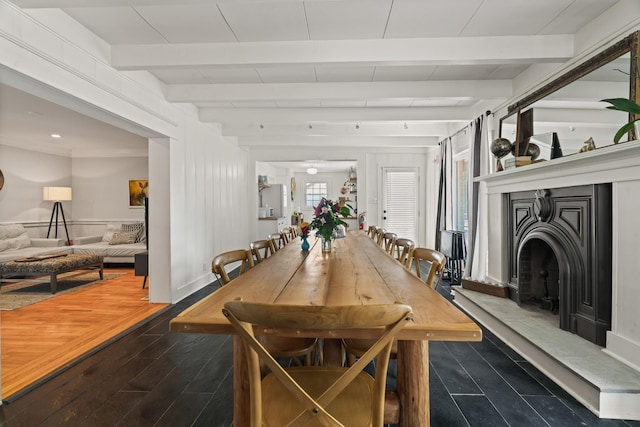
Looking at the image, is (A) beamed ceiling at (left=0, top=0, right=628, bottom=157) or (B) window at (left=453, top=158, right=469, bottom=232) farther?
(B) window at (left=453, top=158, right=469, bottom=232)

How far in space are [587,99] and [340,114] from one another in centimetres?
270

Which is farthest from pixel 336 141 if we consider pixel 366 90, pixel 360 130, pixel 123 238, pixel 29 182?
pixel 29 182

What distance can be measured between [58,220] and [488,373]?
338 inches

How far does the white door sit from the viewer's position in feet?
23.5

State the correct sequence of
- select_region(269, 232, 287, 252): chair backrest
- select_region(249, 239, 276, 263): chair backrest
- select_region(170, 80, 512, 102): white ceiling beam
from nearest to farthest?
1. select_region(249, 239, 276, 263): chair backrest
2. select_region(269, 232, 287, 252): chair backrest
3. select_region(170, 80, 512, 102): white ceiling beam

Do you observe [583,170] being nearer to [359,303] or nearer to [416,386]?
[416,386]

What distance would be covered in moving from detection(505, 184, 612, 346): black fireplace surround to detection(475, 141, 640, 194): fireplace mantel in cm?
7

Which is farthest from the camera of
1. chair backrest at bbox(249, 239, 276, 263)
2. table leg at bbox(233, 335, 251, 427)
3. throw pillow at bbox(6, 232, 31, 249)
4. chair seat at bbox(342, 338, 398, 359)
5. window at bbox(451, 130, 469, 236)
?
throw pillow at bbox(6, 232, 31, 249)

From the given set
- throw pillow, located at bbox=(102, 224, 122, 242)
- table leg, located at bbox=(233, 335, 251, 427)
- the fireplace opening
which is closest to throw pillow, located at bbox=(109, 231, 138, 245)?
throw pillow, located at bbox=(102, 224, 122, 242)

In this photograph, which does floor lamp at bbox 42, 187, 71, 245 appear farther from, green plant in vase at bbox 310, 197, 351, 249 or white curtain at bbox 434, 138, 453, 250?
white curtain at bbox 434, 138, 453, 250

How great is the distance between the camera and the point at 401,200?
7.16 meters

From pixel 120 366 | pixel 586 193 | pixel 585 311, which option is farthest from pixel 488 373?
pixel 120 366

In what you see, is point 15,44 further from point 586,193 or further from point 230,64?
point 586,193

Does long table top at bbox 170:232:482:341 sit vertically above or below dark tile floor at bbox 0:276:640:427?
above
